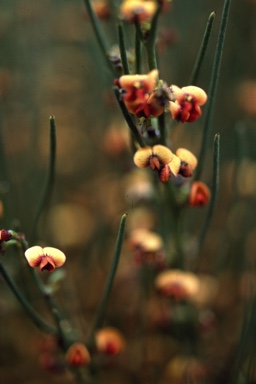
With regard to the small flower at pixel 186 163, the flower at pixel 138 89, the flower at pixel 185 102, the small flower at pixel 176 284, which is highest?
the flower at pixel 138 89

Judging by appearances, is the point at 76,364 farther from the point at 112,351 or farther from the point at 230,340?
the point at 230,340

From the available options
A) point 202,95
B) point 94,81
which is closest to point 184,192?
point 202,95

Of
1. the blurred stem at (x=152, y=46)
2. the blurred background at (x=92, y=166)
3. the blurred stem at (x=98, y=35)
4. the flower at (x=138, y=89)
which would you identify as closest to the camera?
the flower at (x=138, y=89)

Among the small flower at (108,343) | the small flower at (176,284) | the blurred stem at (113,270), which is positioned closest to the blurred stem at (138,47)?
the blurred stem at (113,270)

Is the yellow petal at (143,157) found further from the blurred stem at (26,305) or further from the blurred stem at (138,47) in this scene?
the blurred stem at (26,305)

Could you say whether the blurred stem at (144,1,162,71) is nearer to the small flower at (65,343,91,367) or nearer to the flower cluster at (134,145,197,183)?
the flower cluster at (134,145,197,183)

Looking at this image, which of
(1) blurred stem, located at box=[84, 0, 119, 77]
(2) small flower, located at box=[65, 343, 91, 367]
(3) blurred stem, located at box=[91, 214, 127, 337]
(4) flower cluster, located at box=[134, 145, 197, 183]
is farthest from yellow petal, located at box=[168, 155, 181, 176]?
(2) small flower, located at box=[65, 343, 91, 367]

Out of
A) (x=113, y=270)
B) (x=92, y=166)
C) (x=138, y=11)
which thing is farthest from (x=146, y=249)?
(x=92, y=166)
